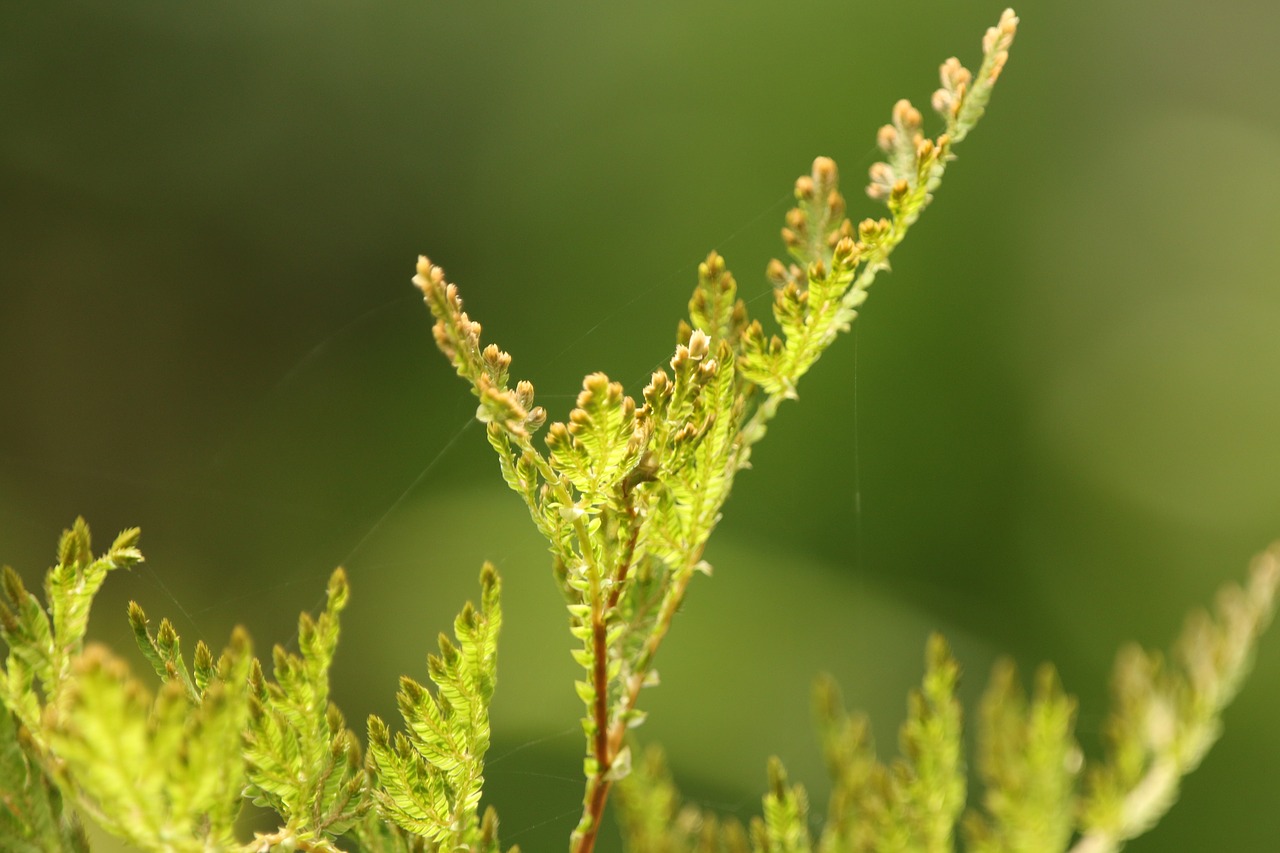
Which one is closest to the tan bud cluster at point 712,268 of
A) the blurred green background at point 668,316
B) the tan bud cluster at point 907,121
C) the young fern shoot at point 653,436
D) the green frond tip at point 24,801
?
the young fern shoot at point 653,436

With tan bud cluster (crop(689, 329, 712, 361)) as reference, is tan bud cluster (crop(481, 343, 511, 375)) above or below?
above

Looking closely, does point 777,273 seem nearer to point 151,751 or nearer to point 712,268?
point 712,268

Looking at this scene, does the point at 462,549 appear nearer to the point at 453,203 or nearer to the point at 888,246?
the point at 453,203

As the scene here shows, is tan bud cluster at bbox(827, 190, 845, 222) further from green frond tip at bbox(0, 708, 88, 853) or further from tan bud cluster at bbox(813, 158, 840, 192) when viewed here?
green frond tip at bbox(0, 708, 88, 853)

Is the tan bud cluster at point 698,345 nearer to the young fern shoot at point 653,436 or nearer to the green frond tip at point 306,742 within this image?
the young fern shoot at point 653,436

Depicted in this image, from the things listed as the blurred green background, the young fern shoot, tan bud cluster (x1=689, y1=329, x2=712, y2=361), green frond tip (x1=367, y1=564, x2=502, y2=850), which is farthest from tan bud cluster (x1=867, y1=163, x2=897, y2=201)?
the blurred green background

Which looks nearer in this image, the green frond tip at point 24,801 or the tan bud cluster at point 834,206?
the green frond tip at point 24,801

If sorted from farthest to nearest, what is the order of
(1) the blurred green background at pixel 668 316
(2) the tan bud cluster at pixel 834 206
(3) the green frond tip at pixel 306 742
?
1. (1) the blurred green background at pixel 668 316
2. (2) the tan bud cluster at pixel 834 206
3. (3) the green frond tip at pixel 306 742

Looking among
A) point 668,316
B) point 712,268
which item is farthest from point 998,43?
point 668,316
